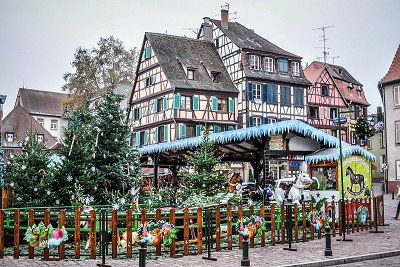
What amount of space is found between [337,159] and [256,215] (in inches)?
202

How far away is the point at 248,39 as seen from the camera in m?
47.5

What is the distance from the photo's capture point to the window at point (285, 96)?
45625 millimetres

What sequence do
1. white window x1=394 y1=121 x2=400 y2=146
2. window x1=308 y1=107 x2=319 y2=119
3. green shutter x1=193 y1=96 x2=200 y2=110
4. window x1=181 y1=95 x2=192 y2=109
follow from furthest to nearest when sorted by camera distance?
1. window x1=308 y1=107 x2=319 y2=119
2. green shutter x1=193 y1=96 x2=200 y2=110
3. window x1=181 y1=95 x2=192 y2=109
4. white window x1=394 y1=121 x2=400 y2=146

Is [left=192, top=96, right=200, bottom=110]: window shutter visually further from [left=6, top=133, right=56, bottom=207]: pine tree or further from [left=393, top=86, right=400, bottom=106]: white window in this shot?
[left=6, top=133, right=56, bottom=207]: pine tree

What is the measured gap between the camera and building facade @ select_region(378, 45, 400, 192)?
37969mm

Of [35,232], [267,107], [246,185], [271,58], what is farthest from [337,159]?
[271,58]

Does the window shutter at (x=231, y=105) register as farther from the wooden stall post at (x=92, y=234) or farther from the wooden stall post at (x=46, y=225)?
the wooden stall post at (x=46, y=225)

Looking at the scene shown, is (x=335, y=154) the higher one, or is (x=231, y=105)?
(x=231, y=105)

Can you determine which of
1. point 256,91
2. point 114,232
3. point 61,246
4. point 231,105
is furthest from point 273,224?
point 256,91

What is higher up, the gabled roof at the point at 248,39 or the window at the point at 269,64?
the gabled roof at the point at 248,39

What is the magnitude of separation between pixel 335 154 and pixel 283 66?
3071 cm

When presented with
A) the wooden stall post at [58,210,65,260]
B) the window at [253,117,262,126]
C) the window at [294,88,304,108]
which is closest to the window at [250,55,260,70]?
the window at [294,88,304,108]

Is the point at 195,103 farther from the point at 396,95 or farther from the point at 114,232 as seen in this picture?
the point at 114,232

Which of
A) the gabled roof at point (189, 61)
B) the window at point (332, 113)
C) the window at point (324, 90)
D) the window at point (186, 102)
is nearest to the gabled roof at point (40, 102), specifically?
the gabled roof at point (189, 61)
